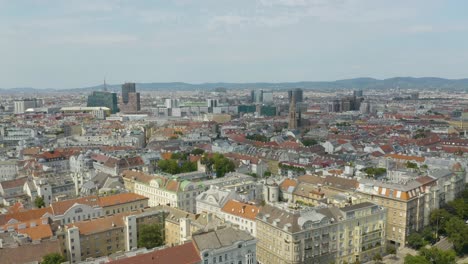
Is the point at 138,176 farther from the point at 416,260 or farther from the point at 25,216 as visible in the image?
the point at 416,260

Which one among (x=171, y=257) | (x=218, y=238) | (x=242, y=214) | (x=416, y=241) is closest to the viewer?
(x=171, y=257)

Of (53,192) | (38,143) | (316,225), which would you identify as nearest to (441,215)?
(316,225)

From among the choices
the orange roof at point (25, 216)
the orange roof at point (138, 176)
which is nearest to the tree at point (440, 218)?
the orange roof at point (138, 176)

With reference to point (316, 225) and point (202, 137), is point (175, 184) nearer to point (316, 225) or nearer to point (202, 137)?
point (316, 225)

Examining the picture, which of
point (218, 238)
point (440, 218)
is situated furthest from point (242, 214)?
point (440, 218)

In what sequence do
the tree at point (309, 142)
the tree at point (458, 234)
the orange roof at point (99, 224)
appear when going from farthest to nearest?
1. the tree at point (309, 142)
2. the tree at point (458, 234)
3. the orange roof at point (99, 224)

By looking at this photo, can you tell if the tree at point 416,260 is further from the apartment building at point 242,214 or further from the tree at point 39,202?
the tree at point 39,202

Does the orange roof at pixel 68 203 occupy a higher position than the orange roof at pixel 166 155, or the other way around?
the orange roof at pixel 68 203
